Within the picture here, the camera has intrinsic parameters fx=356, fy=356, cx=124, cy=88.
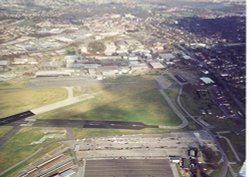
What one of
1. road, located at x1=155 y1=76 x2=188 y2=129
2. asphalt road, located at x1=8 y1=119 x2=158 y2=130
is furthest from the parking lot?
road, located at x1=155 y1=76 x2=188 y2=129

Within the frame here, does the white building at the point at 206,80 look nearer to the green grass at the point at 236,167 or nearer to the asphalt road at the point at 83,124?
the asphalt road at the point at 83,124

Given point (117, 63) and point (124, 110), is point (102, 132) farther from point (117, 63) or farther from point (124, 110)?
point (117, 63)

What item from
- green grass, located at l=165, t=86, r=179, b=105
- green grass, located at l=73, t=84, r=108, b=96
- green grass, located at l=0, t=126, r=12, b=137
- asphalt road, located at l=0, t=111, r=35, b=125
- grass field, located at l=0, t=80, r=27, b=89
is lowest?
green grass, located at l=165, t=86, r=179, b=105

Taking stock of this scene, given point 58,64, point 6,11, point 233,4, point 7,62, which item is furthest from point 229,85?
point 233,4

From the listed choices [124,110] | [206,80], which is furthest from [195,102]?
[124,110]

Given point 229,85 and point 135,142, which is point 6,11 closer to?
point 229,85

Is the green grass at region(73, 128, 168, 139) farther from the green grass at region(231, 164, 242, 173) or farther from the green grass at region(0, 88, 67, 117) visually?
the green grass at region(0, 88, 67, 117)
